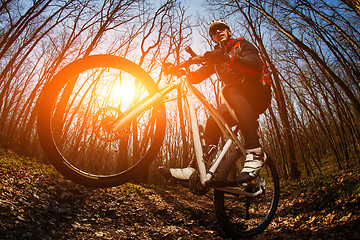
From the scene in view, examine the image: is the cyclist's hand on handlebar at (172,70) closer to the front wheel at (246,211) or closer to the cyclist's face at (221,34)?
the cyclist's face at (221,34)

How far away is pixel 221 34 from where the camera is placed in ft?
8.75

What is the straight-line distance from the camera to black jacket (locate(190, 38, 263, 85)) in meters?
2.12

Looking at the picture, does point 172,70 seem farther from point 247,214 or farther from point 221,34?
point 247,214

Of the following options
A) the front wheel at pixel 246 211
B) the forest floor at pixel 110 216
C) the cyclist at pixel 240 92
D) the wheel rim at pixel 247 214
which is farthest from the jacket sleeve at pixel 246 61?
the forest floor at pixel 110 216

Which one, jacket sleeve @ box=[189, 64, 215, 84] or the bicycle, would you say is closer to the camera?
the bicycle

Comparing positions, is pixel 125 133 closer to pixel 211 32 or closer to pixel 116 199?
pixel 211 32

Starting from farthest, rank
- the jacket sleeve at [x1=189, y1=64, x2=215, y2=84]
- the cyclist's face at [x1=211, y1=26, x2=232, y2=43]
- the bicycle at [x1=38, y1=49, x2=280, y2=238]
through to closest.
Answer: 1. the cyclist's face at [x1=211, y1=26, x2=232, y2=43]
2. the jacket sleeve at [x1=189, y1=64, x2=215, y2=84]
3. the bicycle at [x1=38, y1=49, x2=280, y2=238]

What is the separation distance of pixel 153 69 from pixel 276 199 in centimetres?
1371

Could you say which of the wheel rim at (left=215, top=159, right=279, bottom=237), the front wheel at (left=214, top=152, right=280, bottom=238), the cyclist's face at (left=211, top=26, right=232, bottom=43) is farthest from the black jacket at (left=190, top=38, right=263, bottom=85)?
the wheel rim at (left=215, top=159, right=279, bottom=237)

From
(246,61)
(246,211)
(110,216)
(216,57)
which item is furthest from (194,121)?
(110,216)

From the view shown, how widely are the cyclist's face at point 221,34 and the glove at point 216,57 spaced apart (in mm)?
608

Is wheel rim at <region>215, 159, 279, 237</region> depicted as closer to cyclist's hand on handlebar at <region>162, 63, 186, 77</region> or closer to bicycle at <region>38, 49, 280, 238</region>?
bicycle at <region>38, 49, 280, 238</region>

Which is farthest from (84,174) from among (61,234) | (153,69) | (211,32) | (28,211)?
(153,69)

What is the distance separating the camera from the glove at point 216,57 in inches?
83.4
